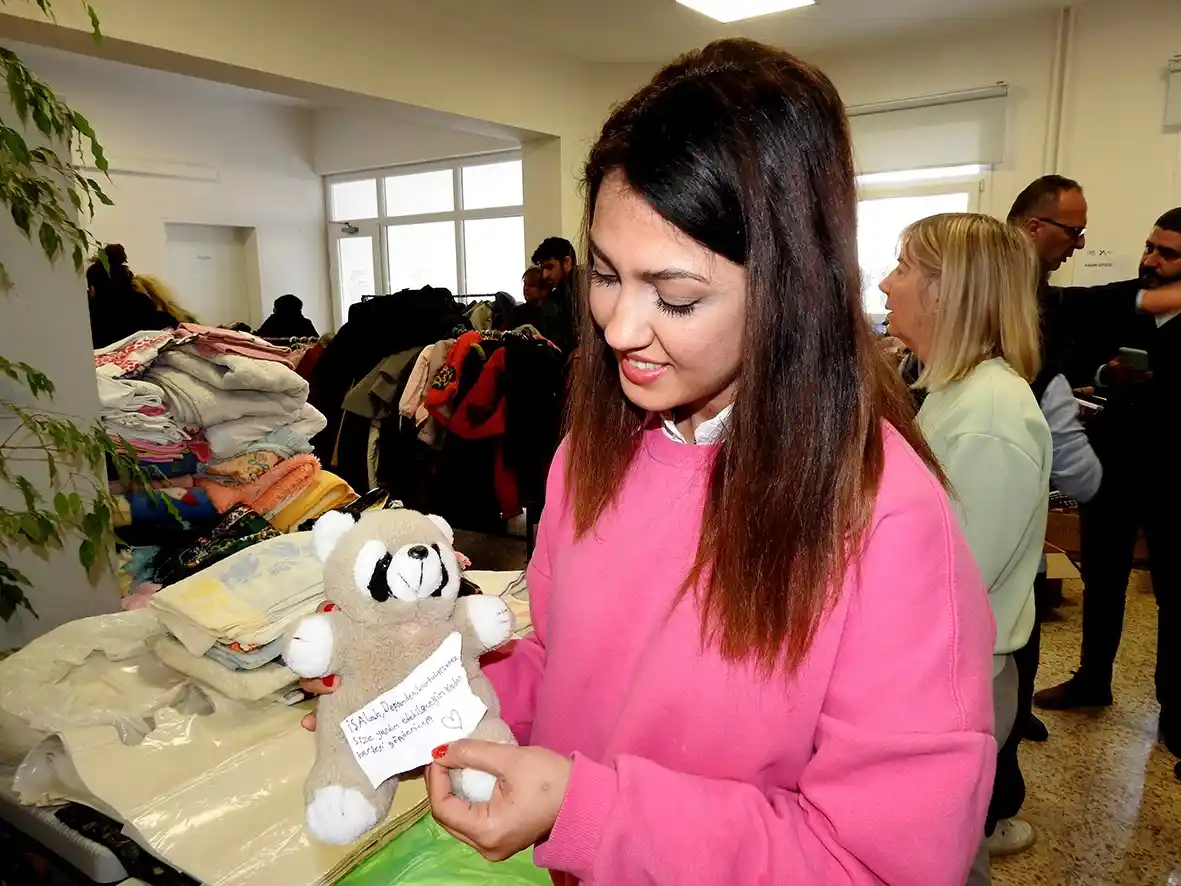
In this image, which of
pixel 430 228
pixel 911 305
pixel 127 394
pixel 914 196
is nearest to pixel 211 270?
pixel 430 228

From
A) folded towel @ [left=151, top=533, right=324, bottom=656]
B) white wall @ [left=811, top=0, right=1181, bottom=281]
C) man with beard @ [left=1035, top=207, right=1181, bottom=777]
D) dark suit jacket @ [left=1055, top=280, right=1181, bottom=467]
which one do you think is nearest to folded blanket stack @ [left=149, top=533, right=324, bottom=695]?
folded towel @ [left=151, top=533, right=324, bottom=656]

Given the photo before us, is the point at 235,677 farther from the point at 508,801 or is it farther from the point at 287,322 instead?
the point at 287,322

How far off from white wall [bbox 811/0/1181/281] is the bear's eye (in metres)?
3.92

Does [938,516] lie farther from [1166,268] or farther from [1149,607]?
[1149,607]

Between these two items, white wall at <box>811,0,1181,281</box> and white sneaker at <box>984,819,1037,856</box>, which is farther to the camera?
white wall at <box>811,0,1181,281</box>

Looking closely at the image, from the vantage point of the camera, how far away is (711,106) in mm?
588

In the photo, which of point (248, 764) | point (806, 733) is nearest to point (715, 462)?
point (806, 733)

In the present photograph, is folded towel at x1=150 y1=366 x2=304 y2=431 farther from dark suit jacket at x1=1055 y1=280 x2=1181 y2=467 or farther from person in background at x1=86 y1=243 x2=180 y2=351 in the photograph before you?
dark suit jacket at x1=1055 y1=280 x2=1181 y2=467

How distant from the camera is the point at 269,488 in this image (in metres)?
1.68

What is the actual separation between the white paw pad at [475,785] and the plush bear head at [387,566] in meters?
0.17

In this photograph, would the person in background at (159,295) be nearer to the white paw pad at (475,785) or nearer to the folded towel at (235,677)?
the folded towel at (235,677)

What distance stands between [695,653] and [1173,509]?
200cm

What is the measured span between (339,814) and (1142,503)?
2.39 meters

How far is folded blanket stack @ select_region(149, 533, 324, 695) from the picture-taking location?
1180mm
